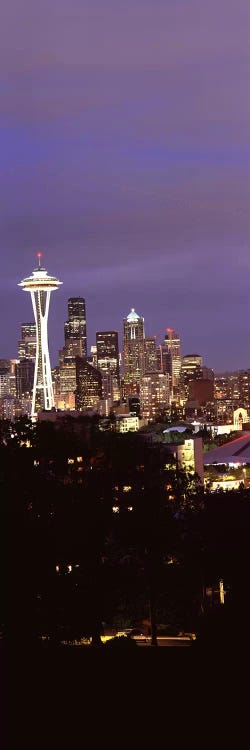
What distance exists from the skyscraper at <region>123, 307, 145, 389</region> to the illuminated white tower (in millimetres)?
40058

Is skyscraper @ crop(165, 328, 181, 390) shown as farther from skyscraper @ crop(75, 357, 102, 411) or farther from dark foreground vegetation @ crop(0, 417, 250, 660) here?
dark foreground vegetation @ crop(0, 417, 250, 660)

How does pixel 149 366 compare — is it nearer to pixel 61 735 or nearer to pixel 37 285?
pixel 37 285

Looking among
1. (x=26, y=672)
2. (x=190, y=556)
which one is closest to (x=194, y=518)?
(x=190, y=556)

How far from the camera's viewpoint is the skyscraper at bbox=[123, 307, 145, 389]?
150 m

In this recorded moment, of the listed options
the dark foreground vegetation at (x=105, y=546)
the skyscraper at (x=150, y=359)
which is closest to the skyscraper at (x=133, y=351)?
the skyscraper at (x=150, y=359)

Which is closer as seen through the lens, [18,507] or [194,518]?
[18,507]

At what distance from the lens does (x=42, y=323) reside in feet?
314

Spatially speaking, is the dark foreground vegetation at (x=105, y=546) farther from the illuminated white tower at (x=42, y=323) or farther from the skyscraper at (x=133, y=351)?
the skyscraper at (x=133, y=351)

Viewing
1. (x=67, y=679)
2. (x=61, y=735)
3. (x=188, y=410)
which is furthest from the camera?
(x=188, y=410)

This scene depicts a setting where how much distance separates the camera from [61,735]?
712cm

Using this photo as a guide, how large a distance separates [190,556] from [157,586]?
2.35 feet

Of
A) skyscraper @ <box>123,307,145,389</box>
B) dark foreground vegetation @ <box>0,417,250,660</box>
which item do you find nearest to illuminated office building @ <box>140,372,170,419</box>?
skyscraper @ <box>123,307,145,389</box>

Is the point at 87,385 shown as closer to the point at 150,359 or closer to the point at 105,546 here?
the point at 150,359

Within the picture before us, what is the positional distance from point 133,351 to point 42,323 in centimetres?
6045
